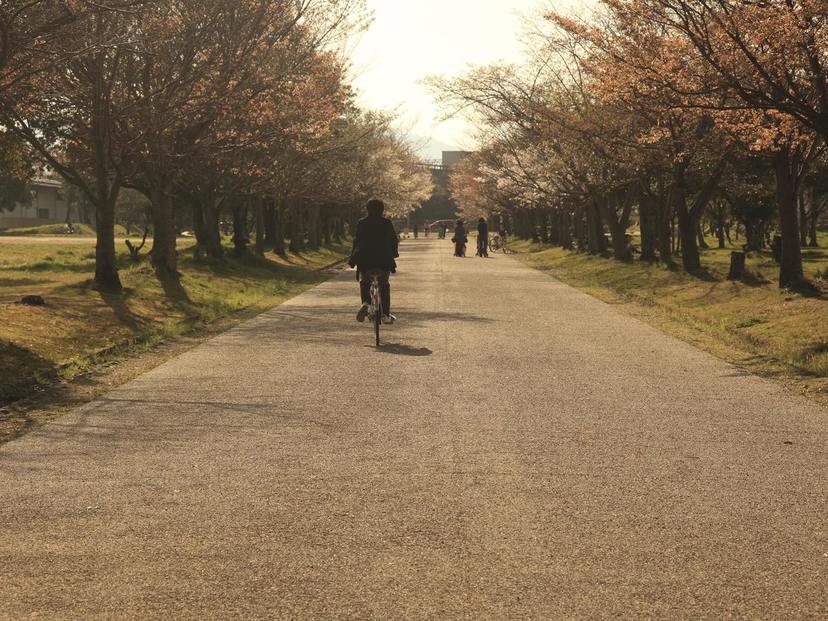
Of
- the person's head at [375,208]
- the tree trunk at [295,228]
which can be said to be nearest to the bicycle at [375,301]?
the person's head at [375,208]

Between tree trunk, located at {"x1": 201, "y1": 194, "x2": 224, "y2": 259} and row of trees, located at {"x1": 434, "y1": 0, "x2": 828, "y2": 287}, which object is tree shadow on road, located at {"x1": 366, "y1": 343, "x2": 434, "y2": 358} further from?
tree trunk, located at {"x1": 201, "y1": 194, "x2": 224, "y2": 259}

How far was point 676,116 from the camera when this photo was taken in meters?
25.7

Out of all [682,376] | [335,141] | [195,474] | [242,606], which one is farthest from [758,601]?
[335,141]

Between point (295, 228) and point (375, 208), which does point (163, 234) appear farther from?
point (295, 228)

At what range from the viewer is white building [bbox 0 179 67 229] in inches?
3886

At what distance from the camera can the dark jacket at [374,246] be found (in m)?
15.1

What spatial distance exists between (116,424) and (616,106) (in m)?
22.5

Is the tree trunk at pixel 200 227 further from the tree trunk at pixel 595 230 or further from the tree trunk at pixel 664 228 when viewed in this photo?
the tree trunk at pixel 664 228

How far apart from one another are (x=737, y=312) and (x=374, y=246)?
8.35 metres

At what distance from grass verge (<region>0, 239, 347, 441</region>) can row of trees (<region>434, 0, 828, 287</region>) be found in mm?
7943

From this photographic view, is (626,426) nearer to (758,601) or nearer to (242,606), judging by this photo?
(758,601)

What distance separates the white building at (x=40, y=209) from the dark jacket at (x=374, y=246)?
8585cm

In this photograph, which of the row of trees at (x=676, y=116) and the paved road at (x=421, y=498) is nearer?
the paved road at (x=421, y=498)

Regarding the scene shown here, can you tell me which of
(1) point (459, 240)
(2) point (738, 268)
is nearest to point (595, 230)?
(1) point (459, 240)
